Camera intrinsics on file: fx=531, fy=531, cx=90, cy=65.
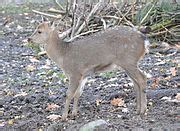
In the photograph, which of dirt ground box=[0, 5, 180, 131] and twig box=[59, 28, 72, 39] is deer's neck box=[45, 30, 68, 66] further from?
twig box=[59, 28, 72, 39]

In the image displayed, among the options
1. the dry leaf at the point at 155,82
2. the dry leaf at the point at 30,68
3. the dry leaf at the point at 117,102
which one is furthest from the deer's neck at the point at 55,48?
the dry leaf at the point at 30,68

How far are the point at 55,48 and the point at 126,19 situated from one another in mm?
4912

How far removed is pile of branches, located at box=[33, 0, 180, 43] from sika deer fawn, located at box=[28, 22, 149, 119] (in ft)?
13.7

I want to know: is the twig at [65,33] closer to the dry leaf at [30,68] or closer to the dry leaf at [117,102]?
the dry leaf at [30,68]

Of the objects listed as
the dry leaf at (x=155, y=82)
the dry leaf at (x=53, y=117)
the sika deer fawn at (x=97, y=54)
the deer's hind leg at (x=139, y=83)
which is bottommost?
the dry leaf at (x=53, y=117)

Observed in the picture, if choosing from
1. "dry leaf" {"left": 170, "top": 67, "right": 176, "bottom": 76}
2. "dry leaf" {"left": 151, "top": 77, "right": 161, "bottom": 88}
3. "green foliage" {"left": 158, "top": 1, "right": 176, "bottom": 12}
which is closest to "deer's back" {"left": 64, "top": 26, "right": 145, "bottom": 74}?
"dry leaf" {"left": 151, "top": 77, "right": 161, "bottom": 88}

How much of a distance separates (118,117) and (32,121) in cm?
99

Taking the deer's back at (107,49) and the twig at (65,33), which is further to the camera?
the twig at (65,33)

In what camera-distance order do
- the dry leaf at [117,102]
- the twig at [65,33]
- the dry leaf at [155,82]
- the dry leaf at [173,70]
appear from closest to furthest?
the dry leaf at [117,102] → the dry leaf at [155,82] → the dry leaf at [173,70] → the twig at [65,33]

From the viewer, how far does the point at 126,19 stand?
1113 cm

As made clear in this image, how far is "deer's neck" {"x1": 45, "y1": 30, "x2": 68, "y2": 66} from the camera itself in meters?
6.40

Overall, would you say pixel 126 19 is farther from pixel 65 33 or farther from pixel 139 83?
pixel 139 83

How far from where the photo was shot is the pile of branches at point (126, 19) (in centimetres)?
1088

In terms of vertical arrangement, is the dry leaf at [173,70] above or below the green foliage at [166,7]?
below
